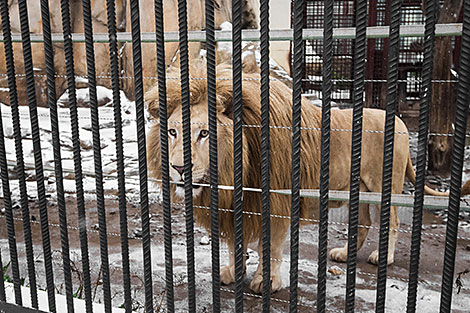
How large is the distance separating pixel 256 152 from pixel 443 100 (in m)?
3.23

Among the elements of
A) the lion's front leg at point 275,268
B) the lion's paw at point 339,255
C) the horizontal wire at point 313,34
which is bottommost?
the lion's paw at point 339,255

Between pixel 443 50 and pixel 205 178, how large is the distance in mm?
3508

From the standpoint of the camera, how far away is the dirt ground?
2705 mm

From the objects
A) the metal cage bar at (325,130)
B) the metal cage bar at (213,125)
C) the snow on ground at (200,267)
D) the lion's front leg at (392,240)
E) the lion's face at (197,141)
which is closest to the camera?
the metal cage bar at (325,130)

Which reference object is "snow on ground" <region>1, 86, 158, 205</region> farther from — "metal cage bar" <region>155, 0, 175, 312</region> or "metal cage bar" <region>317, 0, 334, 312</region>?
"metal cage bar" <region>317, 0, 334, 312</region>

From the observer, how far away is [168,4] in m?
5.77

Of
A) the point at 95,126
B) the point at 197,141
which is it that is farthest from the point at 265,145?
the point at 197,141

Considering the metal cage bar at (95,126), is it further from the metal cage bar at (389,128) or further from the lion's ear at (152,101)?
the lion's ear at (152,101)

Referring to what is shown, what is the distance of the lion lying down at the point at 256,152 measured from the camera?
2.52 meters

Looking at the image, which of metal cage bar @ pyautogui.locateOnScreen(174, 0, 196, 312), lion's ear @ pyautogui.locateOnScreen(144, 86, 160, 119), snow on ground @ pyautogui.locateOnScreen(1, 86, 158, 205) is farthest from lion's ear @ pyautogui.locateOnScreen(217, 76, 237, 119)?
snow on ground @ pyautogui.locateOnScreen(1, 86, 158, 205)

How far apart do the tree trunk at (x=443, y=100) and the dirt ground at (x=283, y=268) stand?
932mm

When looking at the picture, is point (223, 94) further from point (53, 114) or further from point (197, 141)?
point (53, 114)

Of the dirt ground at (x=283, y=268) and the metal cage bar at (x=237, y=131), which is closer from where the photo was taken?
the metal cage bar at (x=237, y=131)

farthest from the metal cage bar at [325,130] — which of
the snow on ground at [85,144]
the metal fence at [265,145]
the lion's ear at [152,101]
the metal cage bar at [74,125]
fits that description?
the snow on ground at [85,144]
